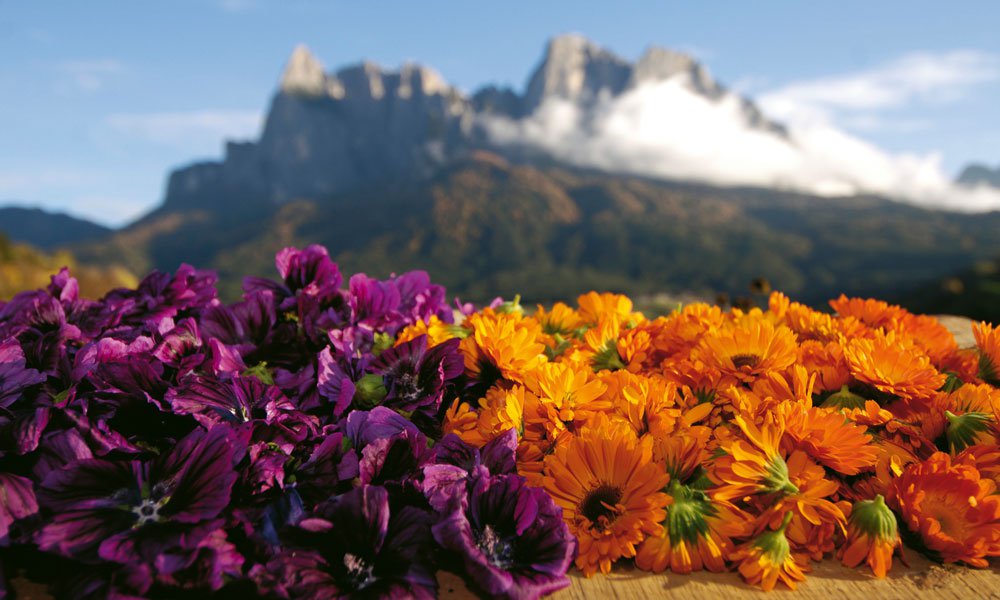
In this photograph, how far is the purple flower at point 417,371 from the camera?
2.27 metres

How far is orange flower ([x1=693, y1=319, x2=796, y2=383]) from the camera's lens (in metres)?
2.41

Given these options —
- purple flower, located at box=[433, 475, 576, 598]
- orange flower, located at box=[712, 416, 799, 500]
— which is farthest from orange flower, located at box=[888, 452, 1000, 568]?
purple flower, located at box=[433, 475, 576, 598]

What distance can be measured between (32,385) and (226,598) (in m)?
1.08

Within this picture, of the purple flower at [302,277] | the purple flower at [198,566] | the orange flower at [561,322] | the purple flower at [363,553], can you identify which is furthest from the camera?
the orange flower at [561,322]

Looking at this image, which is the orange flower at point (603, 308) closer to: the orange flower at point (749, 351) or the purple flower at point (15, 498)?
the orange flower at point (749, 351)

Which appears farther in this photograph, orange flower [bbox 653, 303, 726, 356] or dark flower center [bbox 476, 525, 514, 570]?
orange flower [bbox 653, 303, 726, 356]

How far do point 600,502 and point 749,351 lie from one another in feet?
2.92

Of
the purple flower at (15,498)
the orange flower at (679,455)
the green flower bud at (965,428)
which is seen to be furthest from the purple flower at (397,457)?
the green flower bud at (965,428)

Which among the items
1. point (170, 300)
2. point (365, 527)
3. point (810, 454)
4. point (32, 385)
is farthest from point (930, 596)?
point (170, 300)

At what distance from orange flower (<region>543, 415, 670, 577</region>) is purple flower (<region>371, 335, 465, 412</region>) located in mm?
466

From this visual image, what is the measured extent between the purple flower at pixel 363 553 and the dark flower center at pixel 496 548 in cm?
15

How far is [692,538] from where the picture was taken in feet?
6.34

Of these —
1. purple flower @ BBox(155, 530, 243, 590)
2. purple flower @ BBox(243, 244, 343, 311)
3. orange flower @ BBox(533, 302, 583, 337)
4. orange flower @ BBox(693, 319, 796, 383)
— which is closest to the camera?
purple flower @ BBox(155, 530, 243, 590)

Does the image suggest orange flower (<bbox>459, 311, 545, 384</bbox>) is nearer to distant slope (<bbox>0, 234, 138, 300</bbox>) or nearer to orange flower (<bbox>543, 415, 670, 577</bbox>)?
orange flower (<bbox>543, 415, 670, 577</bbox>)
